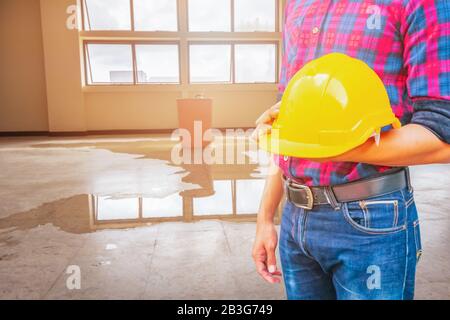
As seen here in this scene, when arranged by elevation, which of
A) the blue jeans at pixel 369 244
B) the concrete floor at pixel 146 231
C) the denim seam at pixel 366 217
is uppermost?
the denim seam at pixel 366 217

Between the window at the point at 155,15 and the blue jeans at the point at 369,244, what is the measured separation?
11833 mm

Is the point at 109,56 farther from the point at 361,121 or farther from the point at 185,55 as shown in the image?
the point at 361,121

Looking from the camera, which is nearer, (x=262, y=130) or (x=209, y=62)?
(x=262, y=130)

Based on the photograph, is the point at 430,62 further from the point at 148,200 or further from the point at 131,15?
the point at 131,15

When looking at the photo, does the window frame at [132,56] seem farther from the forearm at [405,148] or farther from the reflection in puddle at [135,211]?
the forearm at [405,148]

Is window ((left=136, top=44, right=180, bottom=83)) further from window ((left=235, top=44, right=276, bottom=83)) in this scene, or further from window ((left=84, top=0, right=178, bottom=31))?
window ((left=235, top=44, right=276, bottom=83))

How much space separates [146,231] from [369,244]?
2700 mm

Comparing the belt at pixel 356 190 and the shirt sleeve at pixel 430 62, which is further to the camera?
the belt at pixel 356 190

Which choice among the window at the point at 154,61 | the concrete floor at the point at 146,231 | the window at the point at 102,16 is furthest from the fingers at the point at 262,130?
the window at the point at 102,16

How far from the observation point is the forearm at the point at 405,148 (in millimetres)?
581

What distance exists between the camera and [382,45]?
2.32 ft

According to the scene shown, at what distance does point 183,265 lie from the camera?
2557 mm

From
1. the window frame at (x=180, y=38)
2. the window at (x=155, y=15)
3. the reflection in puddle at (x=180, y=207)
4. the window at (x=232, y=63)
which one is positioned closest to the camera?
the reflection in puddle at (x=180, y=207)

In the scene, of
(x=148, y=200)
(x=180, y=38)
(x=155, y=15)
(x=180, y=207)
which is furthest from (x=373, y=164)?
(x=155, y=15)
